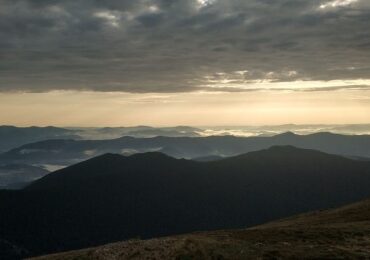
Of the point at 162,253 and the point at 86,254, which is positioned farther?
the point at 86,254

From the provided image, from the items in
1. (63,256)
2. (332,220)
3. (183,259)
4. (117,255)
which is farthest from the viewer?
(332,220)

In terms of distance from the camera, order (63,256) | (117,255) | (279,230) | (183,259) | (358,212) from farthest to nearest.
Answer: (358,212) → (279,230) → (63,256) → (117,255) → (183,259)

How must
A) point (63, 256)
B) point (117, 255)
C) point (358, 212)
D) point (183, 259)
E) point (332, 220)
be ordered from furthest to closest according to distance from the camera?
point (358, 212) < point (332, 220) < point (63, 256) < point (117, 255) < point (183, 259)

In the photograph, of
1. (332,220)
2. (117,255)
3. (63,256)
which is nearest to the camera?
(117,255)

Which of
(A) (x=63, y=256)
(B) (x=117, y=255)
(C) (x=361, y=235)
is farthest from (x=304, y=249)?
(A) (x=63, y=256)

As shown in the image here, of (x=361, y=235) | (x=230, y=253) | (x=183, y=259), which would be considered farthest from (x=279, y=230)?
(x=183, y=259)

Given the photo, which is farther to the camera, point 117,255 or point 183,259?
point 117,255

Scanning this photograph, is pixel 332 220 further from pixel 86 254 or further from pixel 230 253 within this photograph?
pixel 86 254

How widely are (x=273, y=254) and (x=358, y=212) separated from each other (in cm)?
6246

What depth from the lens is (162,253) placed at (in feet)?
187

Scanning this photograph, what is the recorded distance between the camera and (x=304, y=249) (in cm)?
5812

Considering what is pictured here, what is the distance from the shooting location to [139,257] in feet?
186

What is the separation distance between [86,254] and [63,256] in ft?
17.3

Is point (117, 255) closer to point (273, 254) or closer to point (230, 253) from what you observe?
point (230, 253)
